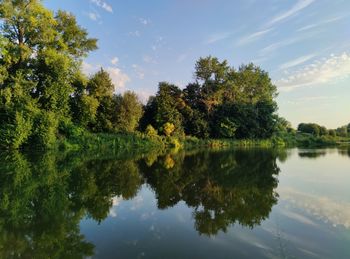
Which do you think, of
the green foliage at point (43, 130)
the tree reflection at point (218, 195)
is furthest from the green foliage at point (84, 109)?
the tree reflection at point (218, 195)

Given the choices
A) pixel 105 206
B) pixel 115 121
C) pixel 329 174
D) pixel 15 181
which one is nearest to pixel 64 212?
pixel 105 206

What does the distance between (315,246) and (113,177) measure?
861 cm

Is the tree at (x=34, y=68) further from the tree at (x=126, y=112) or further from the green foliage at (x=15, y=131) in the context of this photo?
the tree at (x=126, y=112)

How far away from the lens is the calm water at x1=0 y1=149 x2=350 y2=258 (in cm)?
478

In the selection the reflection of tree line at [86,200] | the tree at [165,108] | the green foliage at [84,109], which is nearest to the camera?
the reflection of tree line at [86,200]

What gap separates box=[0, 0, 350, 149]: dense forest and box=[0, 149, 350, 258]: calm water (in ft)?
52.9

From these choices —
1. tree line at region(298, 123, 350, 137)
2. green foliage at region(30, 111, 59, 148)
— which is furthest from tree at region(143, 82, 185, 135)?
tree line at region(298, 123, 350, 137)

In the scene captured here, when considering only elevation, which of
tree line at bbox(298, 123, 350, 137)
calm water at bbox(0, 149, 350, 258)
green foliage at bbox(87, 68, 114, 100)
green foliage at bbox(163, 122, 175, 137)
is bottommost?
calm water at bbox(0, 149, 350, 258)

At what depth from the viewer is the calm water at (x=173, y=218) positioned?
4.78 meters

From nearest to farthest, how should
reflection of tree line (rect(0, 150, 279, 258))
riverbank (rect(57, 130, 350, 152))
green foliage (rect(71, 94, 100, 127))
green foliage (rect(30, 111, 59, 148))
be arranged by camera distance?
1. reflection of tree line (rect(0, 150, 279, 258))
2. green foliage (rect(30, 111, 59, 148))
3. riverbank (rect(57, 130, 350, 152))
4. green foliage (rect(71, 94, 100, 127))

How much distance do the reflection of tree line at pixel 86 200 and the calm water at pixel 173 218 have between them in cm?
2

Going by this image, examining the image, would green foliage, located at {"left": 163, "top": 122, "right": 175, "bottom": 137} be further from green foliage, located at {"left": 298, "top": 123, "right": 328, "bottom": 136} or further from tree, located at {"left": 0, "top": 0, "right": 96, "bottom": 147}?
green foliage, located at {"left": 298, "top": 123, "right": 328, "bottom": 136}

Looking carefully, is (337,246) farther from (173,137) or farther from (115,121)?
(173,137)

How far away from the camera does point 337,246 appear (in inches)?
191
